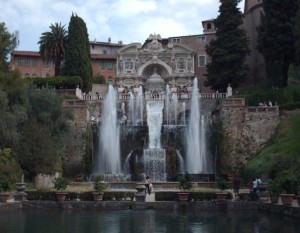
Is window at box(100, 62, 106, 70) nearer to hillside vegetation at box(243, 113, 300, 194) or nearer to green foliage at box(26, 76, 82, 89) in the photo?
green foliage at box(26, 76, 82, 89)

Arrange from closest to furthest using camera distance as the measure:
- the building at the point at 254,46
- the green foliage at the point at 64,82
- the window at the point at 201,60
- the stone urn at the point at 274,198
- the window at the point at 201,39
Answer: the stone urn at the point at 274,198, the green foliage at the point at 64,82, the building at the point at 254,46, the window at the point at 201,60, the window at the point at 201,39

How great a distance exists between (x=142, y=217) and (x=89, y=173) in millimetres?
18344

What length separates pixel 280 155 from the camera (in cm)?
2978

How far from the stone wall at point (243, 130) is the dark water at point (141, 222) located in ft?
52.3

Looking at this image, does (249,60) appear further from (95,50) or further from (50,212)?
(50,212)

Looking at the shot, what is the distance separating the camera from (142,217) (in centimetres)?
1923

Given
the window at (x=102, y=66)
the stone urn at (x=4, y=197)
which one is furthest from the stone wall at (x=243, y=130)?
the window at (x=102, y=66)

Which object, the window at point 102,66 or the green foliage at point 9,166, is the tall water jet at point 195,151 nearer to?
the green foliage at point 9,166

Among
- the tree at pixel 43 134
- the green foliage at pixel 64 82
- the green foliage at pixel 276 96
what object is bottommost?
the tree at pixel 43 134

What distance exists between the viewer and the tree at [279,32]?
41.2m

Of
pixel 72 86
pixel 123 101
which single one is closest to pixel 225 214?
pixel 123 101

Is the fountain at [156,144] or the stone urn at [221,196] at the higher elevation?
the fountain at [156,144]

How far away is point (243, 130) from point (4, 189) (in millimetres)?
20117

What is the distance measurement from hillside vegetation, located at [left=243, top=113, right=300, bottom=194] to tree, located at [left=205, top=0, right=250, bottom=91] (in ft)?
37.8
